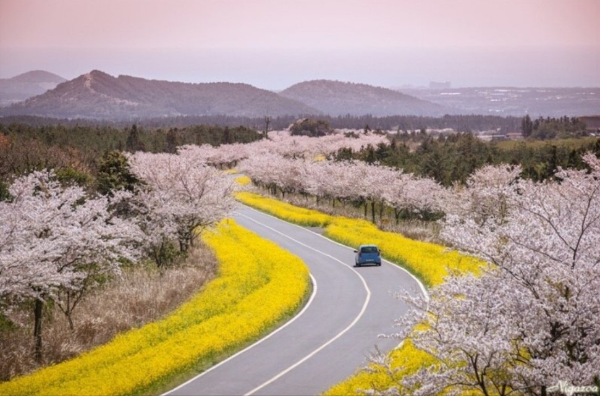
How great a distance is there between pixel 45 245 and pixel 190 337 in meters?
5.61

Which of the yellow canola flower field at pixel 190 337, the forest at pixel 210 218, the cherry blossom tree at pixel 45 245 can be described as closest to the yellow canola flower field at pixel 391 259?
the forest at pixel 210 218

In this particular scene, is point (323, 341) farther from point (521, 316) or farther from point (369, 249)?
point (369, 249)

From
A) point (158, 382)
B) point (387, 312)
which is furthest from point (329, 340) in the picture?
point (158, 382)

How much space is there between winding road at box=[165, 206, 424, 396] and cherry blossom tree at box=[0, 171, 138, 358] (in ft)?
19.7

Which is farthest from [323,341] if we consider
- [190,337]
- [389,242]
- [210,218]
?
[389,242]

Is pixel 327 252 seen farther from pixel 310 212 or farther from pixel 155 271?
pixel 310 212

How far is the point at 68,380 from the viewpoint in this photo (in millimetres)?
18156

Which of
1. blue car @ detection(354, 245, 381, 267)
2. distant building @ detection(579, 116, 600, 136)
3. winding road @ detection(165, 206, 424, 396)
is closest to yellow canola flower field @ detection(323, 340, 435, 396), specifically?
winding road @ detection(165, 206, 424, 396)

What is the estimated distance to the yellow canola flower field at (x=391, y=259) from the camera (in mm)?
16859

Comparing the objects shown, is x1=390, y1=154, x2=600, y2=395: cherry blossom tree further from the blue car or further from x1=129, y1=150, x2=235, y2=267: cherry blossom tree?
x1=129, y1=150, x2=235, y2=267: cherry blossom tree

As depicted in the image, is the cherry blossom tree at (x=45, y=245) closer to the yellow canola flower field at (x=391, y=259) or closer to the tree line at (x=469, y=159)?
the yellow canola flower field at (x=391, y=259)

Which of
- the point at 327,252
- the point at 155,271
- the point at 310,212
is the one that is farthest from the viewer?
the point at 310,212

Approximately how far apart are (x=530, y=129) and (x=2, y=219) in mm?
142254

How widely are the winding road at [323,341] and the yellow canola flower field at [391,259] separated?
88 cm
